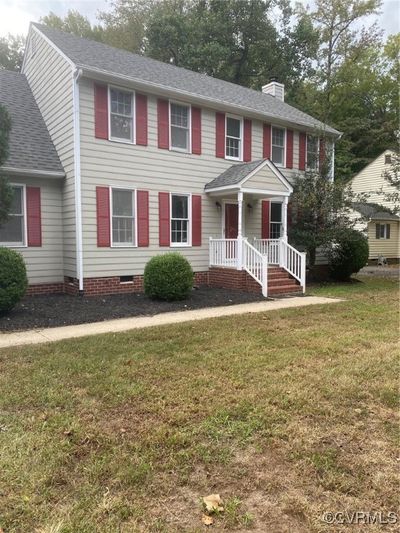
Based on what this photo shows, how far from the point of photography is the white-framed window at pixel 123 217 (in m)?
10.5

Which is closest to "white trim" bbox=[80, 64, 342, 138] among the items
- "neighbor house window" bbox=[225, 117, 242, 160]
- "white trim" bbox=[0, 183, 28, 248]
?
"neighbor house window" bbox=[225, 117, 242, 160]

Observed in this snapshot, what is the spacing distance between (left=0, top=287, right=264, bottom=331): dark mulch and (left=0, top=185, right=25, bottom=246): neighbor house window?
1569 millimetres

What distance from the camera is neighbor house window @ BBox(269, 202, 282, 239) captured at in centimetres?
1398

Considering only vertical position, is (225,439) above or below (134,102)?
below

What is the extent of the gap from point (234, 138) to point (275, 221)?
3.30 m

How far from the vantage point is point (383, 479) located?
8.00 feet

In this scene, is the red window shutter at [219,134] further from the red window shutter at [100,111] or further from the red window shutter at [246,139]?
the red window shutter at [100,111]

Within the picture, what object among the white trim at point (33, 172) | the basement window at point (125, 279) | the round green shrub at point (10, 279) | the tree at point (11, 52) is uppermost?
the tree at point (11, 52)

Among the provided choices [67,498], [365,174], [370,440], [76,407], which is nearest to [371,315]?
[370,440]

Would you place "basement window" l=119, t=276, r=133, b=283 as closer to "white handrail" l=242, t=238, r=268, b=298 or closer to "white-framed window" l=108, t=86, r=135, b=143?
"white handrail" l=242, t=238, r=268, b=298

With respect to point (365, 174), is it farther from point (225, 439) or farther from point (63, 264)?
point (225, 439)

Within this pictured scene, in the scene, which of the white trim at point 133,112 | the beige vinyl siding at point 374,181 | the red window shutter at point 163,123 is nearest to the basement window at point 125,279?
the white trim at point 133,112

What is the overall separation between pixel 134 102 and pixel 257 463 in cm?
1009

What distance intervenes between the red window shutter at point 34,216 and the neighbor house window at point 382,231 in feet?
69.2
